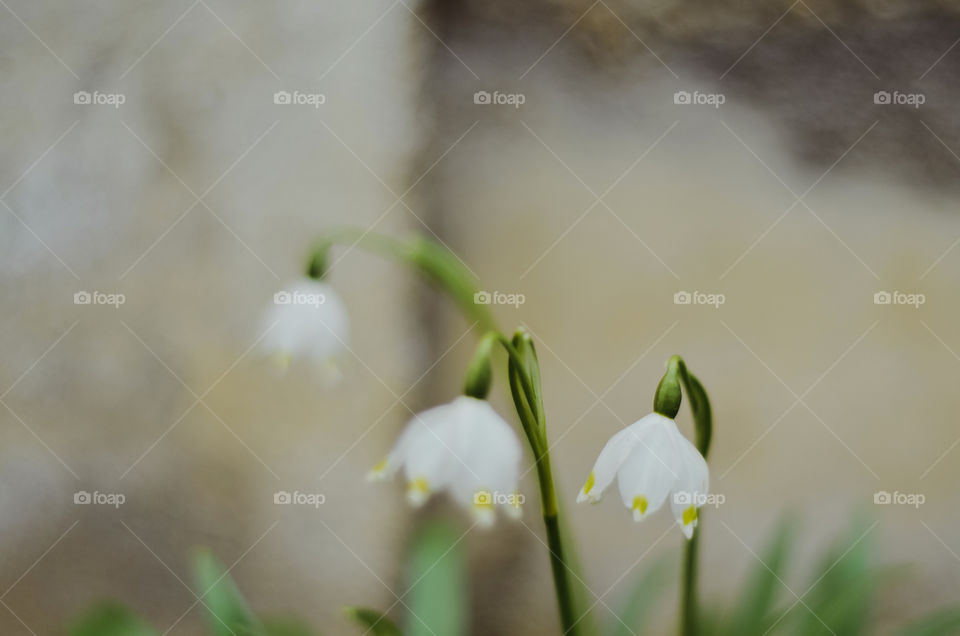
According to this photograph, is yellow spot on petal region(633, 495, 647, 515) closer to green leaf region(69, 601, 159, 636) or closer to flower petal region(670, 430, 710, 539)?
flower petal region(670, 430, 710, 539)

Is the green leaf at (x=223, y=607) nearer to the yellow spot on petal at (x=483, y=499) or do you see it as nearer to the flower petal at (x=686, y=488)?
the yellow spot on petal at (x=483, y=499)

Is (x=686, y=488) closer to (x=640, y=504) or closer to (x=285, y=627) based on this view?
(x=640, y=504)

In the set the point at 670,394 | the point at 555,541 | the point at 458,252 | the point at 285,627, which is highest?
the point at 458,252

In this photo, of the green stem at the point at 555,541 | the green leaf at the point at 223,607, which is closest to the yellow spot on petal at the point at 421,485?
the green stem at the point at 555,541

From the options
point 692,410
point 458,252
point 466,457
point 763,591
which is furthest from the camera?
point 458,252

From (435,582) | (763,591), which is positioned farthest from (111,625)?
(763,591)

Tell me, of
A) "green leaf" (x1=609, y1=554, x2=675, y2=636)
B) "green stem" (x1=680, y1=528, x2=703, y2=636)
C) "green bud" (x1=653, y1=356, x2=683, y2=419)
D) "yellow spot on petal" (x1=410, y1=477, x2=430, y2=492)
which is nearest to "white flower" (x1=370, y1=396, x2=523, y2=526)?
"yellow spot on petal" (x1=410, y1=477, x2=430, y2=492)
